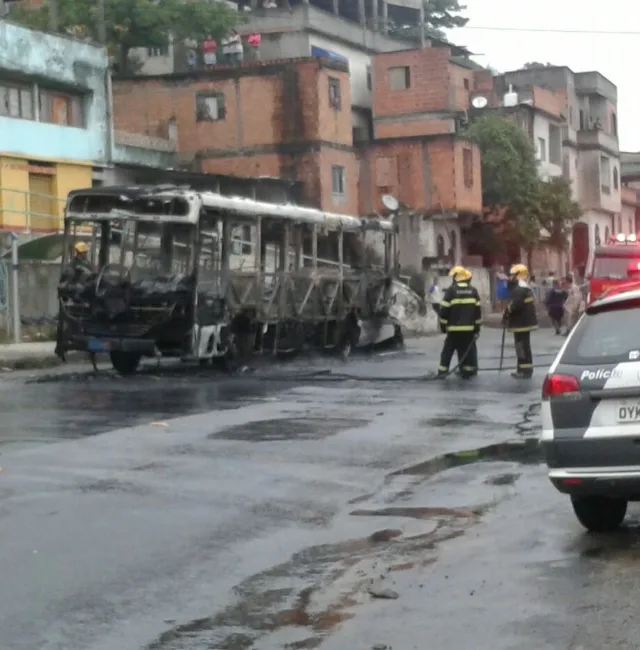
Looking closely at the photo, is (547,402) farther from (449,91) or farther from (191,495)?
(449,91)

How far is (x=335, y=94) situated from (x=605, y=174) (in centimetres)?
2893

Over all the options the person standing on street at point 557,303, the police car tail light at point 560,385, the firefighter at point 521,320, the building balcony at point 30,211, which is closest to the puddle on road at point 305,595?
the police car tail light at point 560,385

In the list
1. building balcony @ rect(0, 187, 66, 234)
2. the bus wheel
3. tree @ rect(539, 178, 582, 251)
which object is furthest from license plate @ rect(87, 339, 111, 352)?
tree @ rect(539, 178, 582, 251)

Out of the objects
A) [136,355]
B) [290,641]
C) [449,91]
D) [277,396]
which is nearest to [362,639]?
[290,641]

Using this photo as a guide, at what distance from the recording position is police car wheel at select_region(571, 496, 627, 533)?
8789mm

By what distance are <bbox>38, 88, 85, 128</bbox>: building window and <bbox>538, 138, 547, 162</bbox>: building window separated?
30.7 m

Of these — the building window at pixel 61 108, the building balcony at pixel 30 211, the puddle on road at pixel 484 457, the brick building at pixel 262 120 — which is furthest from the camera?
the brick building at pixel 262 120

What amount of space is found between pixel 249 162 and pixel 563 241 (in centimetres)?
1949

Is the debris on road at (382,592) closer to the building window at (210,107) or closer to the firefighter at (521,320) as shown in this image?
the firefighter at (521,320)

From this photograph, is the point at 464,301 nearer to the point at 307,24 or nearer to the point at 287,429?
the point at 287,429

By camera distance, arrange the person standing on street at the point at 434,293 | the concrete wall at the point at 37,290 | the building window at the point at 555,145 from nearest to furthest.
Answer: the concrete wall at the point at 37,290
the person standing on street at the point at 434,293
the building window at the point at 555,145

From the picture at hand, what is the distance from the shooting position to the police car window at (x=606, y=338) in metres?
8.41

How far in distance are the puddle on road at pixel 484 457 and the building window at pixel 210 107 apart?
3657 cm

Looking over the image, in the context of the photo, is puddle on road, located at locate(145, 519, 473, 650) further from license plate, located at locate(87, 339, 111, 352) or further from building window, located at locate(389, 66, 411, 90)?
building window, located at locate(389, 66, 411, 90)
